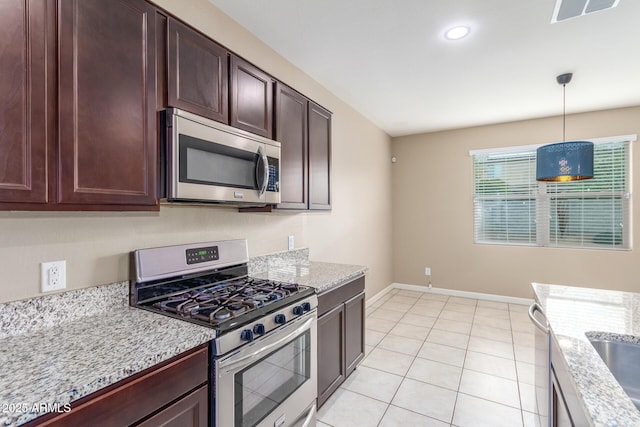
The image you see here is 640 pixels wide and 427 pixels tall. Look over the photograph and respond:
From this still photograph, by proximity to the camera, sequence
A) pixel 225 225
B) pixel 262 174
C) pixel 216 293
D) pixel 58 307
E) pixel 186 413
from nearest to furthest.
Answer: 1. pixel 186 413
2. pixel 58 307
3. pixel 216 293
4. pixel 262 174
5. pixel 225 225

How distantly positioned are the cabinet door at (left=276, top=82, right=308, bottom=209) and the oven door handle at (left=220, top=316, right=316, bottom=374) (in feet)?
2.72

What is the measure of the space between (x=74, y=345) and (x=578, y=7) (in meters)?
3.16

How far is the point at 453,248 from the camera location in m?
4.91

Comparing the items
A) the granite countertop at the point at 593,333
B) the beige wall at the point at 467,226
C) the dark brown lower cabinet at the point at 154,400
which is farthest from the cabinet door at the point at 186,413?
the beige wall at the point at 467,226

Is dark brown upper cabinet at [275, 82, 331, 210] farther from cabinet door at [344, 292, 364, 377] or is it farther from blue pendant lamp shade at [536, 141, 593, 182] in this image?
blue pendant lamp shade at [536, 141, 593, 182]

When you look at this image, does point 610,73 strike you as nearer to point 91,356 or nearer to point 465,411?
point 465,411

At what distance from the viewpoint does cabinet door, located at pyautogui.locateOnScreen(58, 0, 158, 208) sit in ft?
3.63

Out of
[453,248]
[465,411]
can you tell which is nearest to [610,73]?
[453,248]

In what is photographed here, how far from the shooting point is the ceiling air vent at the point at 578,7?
6.14 ft

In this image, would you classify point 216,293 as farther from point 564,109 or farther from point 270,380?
point 564,109

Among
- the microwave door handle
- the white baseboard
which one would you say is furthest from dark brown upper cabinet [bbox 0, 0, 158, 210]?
the white baseboard

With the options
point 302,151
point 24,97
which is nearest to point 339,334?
point 302,151

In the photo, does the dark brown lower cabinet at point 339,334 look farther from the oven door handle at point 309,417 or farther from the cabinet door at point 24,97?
the cabinet door at point 24,97

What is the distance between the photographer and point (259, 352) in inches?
55.8
